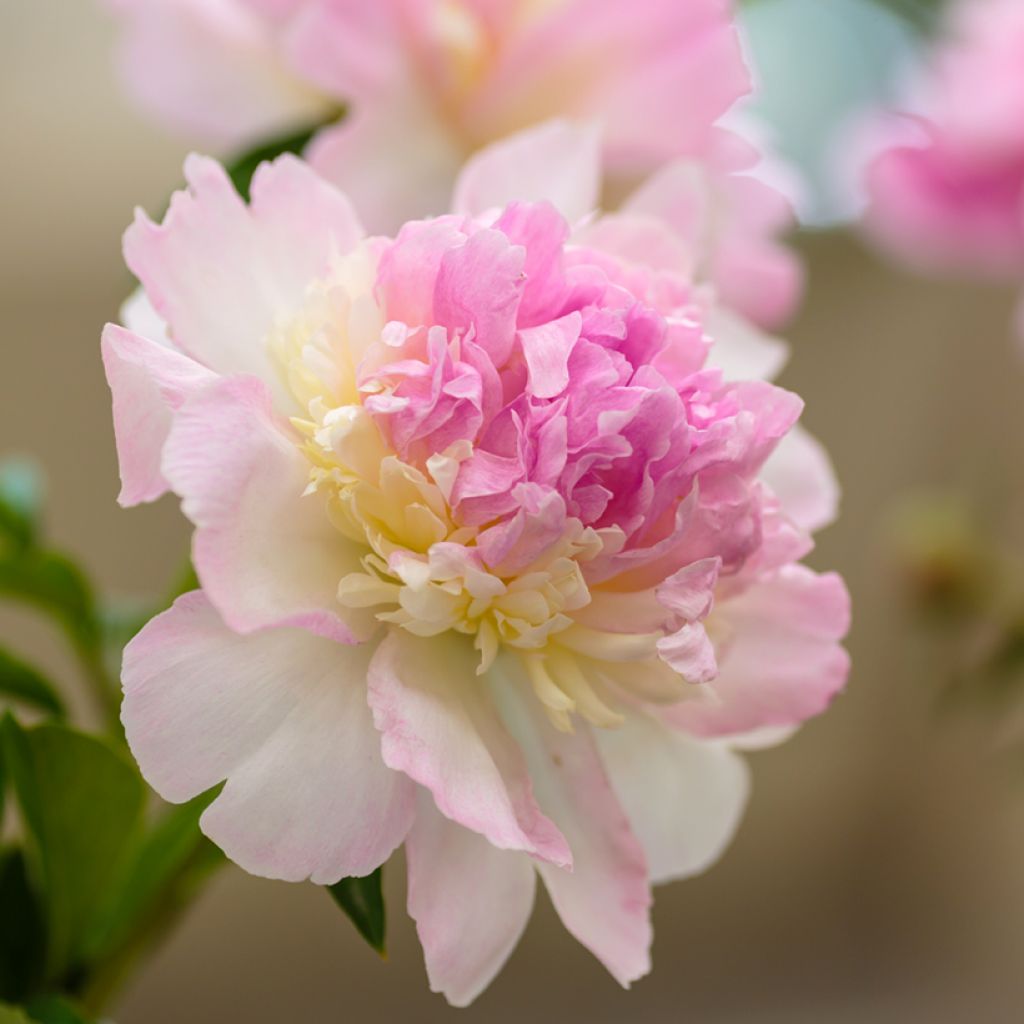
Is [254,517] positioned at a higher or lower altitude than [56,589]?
higher

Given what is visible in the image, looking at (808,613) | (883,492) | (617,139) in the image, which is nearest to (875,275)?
(883,492)

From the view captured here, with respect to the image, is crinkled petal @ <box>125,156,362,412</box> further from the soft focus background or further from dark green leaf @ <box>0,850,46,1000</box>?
the soft focus background

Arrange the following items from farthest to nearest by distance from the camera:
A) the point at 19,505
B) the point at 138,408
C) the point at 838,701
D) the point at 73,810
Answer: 1. the point at 838,701
2. the point at 19,505
3. the point at 73,810
4. the point at 138,408

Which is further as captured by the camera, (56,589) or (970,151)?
(970,151)

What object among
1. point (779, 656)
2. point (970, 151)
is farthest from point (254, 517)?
point (970, 151)

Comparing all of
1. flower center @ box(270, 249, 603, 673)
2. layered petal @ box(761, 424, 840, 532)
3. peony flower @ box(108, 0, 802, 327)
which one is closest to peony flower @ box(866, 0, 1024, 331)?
peony flower @ box(108, 0, 802, 327)

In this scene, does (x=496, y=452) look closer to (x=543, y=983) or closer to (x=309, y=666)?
(x=309, y=666)

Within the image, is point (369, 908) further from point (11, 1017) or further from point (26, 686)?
point (26, 686)
